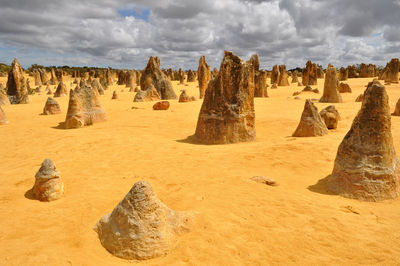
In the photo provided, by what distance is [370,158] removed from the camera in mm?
4215

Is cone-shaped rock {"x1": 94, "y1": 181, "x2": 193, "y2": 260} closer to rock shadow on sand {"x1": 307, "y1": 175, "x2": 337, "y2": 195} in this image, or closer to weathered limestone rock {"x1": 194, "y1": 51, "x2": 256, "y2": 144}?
rock shadow on sand {"x1": 307, "y1": 175, "x2": 337, "y2": 195}

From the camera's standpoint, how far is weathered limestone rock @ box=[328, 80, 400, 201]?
4.11 m

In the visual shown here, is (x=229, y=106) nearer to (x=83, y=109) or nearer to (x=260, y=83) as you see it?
(x=83, y=109)

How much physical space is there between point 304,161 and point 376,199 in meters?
1.79

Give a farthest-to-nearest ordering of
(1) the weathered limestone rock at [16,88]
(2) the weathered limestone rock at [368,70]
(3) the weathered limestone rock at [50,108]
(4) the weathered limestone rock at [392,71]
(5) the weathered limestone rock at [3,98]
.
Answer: (2) the weathered limestone rock at [368,70], (4) the weathered limestone rock at [392,71], (1) the weathered limestone rock at [16,88], (5) the weathered limestone rock at [3,98], (3) the weathered limestone rock at [50,108]

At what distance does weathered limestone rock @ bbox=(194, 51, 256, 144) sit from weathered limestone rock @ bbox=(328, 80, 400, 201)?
10.8 ft

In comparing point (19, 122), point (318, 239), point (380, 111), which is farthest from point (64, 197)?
point (19, 122)

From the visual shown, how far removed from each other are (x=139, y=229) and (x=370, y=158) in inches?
144

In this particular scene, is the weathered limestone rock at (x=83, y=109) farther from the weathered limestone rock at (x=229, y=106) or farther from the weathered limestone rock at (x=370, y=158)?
the weathered limestone rock at (x=370, y=158)

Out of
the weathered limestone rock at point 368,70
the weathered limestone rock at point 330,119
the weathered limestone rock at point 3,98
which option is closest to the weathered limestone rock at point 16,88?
the weathered limestone rock at point 3,98

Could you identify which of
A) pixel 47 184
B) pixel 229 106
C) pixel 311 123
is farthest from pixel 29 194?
pixel 311 123

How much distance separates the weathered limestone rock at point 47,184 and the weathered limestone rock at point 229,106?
431cm

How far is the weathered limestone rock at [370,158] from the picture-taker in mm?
4113

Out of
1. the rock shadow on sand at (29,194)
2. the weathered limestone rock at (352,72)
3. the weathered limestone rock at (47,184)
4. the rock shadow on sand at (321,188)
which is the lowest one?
the rock shadow on sand at (29,194)
